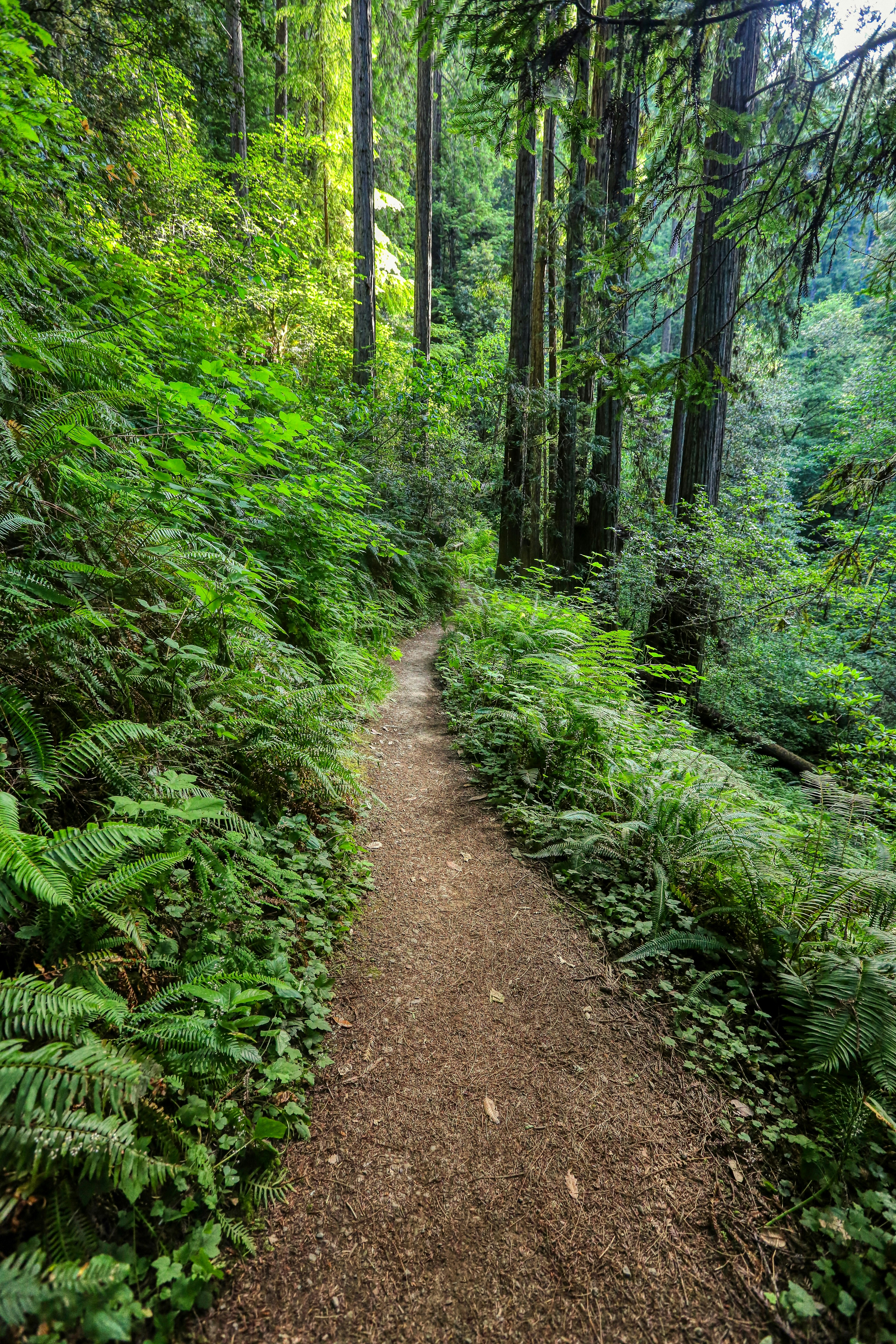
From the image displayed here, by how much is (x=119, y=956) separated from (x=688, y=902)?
8.98 ft

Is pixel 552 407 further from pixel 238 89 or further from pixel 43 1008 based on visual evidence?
pixel 43 1008

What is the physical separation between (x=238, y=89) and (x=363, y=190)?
10.6 ft

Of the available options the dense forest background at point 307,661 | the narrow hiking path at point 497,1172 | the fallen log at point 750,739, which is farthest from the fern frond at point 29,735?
the fallen log at point 750,739

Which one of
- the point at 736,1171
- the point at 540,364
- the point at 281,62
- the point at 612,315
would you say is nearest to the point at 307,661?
the point at 612,315

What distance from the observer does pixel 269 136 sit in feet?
38.6

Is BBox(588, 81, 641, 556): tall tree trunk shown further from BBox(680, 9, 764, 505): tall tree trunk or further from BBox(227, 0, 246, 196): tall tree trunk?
BBox(227, 0, 246, 196): tall tree trunk

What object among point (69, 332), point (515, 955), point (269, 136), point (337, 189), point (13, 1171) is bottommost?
point (515, 955)

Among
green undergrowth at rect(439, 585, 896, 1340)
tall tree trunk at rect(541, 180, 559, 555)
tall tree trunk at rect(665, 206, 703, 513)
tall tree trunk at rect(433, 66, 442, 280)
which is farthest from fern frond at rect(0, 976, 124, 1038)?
tall tree trunk at rect(541, 180, 559, 555)

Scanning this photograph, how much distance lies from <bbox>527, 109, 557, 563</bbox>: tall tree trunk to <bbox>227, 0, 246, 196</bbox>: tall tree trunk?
5.98 meters

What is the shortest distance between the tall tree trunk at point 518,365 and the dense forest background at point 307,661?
1.22m

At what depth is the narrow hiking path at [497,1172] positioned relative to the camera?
1561 millimetres

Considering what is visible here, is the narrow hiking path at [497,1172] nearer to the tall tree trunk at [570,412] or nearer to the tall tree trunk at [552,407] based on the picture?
the tall tree trunk at [570,412]

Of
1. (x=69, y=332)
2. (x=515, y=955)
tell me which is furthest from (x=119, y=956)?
(x=69, y=332)

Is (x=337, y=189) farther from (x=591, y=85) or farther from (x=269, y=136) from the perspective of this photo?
(x=591, y=85)
